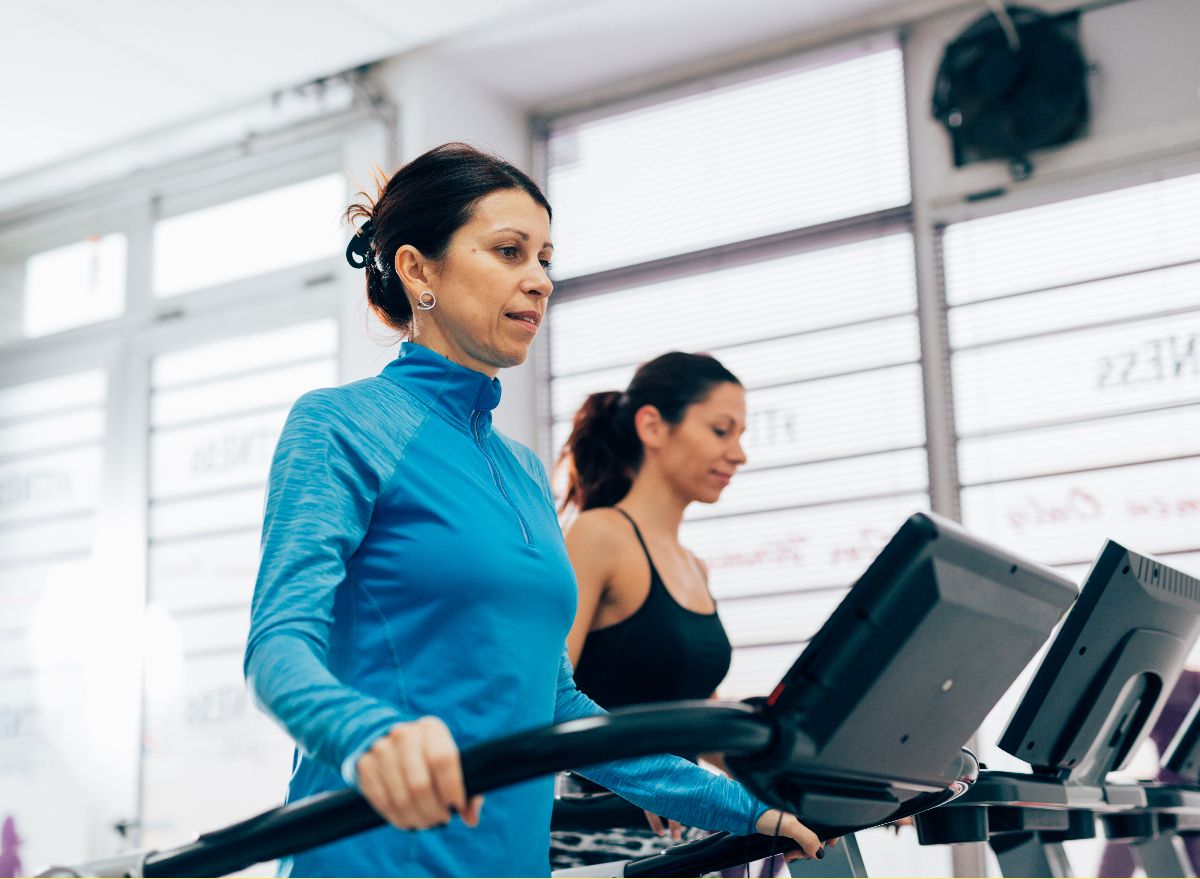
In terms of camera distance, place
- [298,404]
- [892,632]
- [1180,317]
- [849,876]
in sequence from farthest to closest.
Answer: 1. [1180,317]
2. [849,876]
3. [298,404]
4. [892,632]

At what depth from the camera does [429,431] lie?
1.08 m

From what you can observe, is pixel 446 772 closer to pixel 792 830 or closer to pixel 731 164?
pixel 792 830

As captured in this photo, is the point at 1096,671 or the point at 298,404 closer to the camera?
the point at 298,404

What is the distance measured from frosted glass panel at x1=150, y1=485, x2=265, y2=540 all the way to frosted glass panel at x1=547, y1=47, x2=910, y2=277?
1428mm

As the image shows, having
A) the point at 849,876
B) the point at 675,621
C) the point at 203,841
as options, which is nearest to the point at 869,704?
the point at 203,841

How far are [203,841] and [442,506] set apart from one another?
32cm

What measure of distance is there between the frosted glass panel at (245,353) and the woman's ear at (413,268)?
9.97 feet

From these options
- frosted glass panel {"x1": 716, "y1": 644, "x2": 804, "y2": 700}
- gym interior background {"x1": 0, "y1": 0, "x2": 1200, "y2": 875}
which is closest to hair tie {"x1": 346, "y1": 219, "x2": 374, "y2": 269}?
gym interior background {"x1": 0, "y1": 0, "x2": 1200, "y2": 875}

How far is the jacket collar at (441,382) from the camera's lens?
1.14m

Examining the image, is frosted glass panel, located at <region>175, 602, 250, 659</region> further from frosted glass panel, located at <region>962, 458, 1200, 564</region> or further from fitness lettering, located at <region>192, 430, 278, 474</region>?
frosted glass panel, located at <region>962, 458, 1200, 564</region>

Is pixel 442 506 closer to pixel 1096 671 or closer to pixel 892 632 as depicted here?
pixel 892 632

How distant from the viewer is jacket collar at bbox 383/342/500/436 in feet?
3.73

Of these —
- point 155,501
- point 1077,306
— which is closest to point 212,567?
point 155,501

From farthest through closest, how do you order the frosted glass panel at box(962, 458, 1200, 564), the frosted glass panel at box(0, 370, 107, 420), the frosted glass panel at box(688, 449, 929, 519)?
the frosted glass panel at box(0, 370, 107, 420) → the frosted glass panel at box(688, 449, 929, 519) → the frosted glass panel at box(962, 458, 1200, 564)
